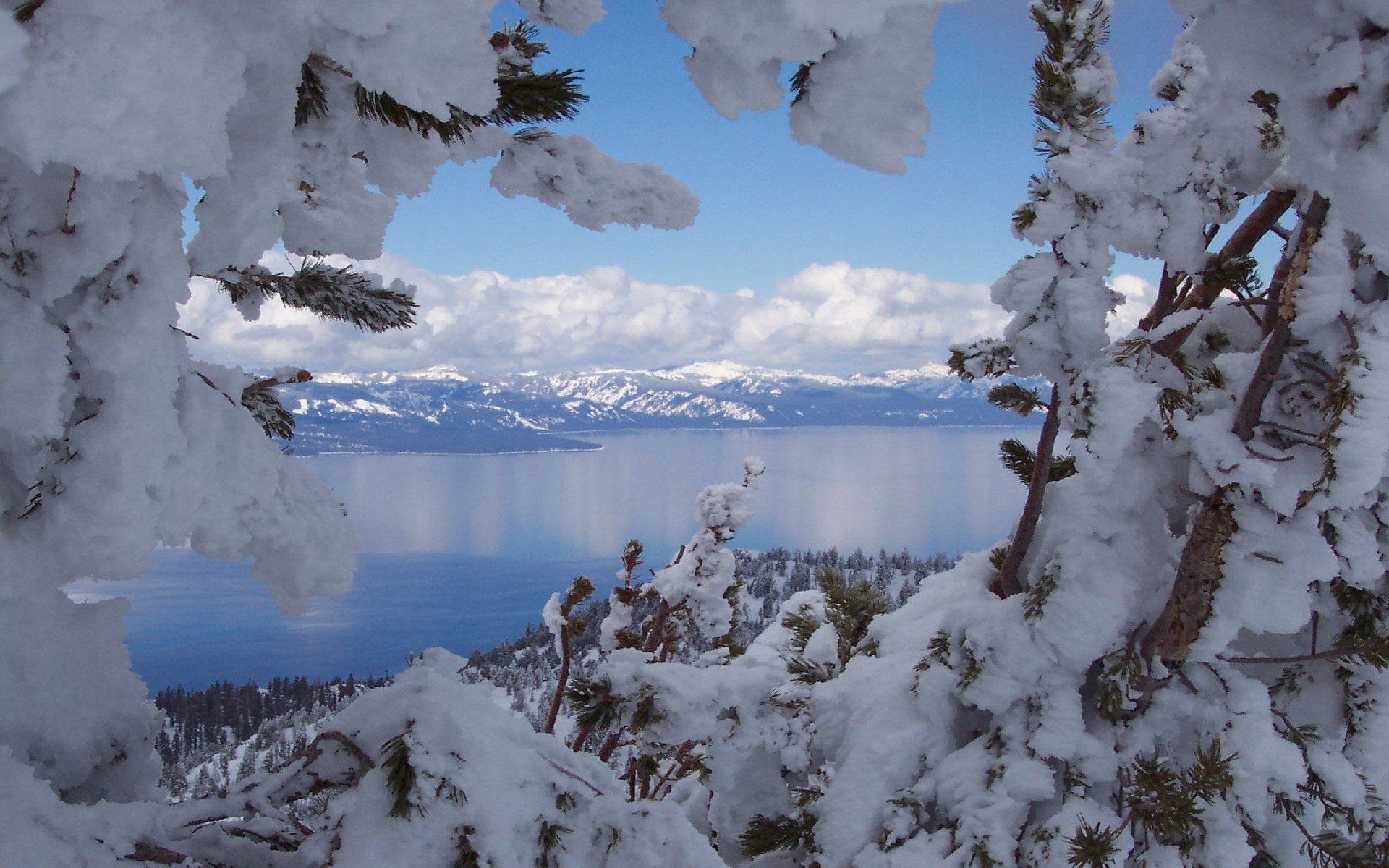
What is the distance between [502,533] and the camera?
118m

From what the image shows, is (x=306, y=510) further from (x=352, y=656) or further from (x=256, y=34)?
(x=352, y=656)

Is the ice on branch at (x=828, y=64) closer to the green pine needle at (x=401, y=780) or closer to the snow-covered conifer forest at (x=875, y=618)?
the snow-covered conifer forest at (x=875, y=618)

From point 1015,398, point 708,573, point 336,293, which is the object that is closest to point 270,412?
point 336,293

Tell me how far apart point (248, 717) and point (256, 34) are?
6367 cm

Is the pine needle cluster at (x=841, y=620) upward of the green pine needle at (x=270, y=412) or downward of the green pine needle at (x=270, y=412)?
downward

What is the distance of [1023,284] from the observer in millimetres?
2348

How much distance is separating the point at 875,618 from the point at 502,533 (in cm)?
12067

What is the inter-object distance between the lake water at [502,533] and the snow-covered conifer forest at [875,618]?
34.4m

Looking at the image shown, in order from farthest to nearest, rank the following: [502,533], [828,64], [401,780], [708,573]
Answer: [502,533] < [708,573] < [401,780] < [828,64]

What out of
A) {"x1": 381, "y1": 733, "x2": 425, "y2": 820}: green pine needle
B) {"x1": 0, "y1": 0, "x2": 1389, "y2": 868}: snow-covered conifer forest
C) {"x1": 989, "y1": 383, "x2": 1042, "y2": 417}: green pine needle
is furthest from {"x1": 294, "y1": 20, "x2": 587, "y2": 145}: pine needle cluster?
{"x1": 989, "y1": 383, "x2": 1042, "y2": 417}: green pine needle

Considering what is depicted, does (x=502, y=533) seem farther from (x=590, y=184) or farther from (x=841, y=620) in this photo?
(x=590, y=184)

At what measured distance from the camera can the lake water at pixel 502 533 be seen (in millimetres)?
71062

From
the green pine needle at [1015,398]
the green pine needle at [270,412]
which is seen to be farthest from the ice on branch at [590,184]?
the green pine needle at [1015,398]

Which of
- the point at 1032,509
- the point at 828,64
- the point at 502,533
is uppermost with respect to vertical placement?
the point at 828,64
